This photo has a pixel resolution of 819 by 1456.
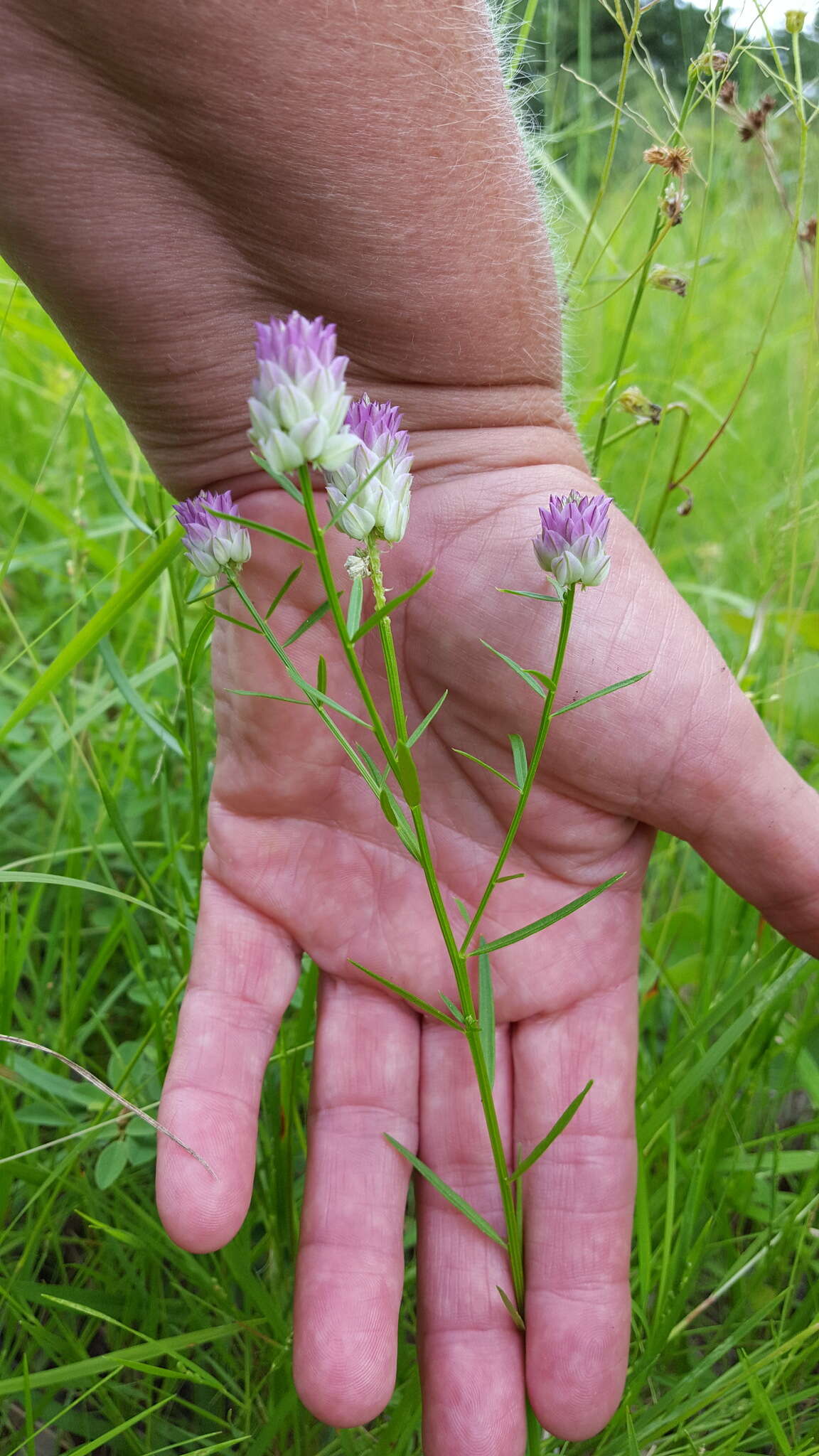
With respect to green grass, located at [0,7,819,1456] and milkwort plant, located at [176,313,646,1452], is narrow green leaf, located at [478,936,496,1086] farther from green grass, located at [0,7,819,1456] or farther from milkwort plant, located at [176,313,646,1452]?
green grass, located at [0,7,819,1456]

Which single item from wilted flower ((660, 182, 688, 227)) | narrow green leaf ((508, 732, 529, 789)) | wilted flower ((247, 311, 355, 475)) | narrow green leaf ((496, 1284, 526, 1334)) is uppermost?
wilted flower ((660, 182, 688, 227))

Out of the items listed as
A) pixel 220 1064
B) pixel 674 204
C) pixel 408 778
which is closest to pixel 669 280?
pixel 674 204

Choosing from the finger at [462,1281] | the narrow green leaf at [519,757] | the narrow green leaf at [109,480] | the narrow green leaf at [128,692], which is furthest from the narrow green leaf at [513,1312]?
the narrow green leaf at [109,480]

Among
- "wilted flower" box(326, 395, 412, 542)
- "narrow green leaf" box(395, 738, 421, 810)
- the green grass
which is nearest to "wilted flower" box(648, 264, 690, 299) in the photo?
the green grass

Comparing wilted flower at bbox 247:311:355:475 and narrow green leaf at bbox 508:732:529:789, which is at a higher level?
wilted flower at bbox 247:311:355:475

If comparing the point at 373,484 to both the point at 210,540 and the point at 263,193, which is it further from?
the point at 263,193

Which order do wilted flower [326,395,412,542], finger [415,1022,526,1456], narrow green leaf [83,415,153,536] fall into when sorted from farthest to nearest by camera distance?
narrow green leaf [83,415,153,536], finger [415,1022,526,1456], wilted flower [326,395,412,542]

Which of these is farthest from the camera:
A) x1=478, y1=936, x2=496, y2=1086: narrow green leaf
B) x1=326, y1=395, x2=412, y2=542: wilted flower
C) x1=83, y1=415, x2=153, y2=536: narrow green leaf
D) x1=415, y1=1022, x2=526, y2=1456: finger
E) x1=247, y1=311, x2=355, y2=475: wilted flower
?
x1=83, y1=415, x2=153, y2=536: narrow green leaf
